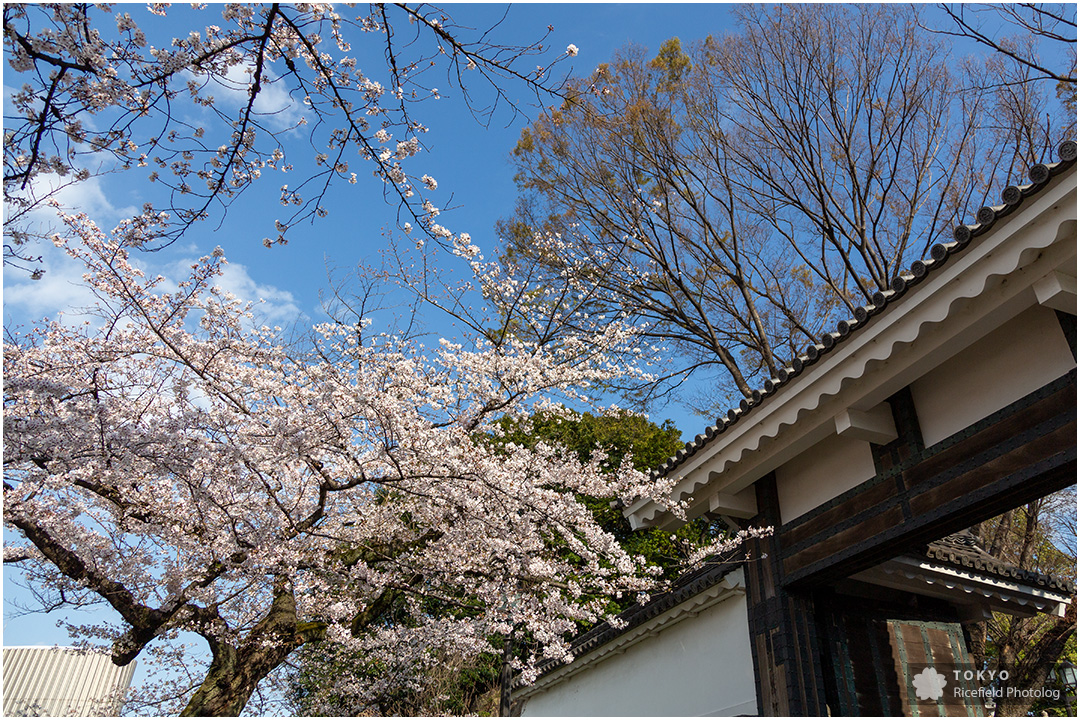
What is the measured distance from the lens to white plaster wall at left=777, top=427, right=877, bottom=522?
174 inches

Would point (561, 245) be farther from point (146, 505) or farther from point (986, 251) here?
point (986, 251)

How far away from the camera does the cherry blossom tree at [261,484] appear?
17.0 ft

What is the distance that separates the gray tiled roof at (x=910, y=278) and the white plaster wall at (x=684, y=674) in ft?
5.44

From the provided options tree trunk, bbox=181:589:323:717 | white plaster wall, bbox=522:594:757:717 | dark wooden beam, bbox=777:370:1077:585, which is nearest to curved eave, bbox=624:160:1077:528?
dark wooden beam, bbox=777:370:1077:585

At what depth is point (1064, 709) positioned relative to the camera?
10953 millimetres

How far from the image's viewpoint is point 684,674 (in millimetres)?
5863

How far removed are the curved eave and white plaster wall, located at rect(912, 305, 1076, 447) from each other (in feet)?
Answer: 0.58

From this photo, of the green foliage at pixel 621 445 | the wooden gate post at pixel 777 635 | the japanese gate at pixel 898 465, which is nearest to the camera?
the japanese gate at pixel 898 465

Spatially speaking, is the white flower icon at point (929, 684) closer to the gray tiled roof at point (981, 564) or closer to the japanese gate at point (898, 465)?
the japanese gate at point (898, 465)

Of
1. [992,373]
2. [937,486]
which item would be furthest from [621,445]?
[992,373]

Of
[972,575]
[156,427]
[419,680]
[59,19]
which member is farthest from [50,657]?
[972,575]

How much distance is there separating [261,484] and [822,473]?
5070mm

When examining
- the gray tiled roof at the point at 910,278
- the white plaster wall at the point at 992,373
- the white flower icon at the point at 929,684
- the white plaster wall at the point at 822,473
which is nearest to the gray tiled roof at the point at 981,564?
the white flower icon at the point at 929,684

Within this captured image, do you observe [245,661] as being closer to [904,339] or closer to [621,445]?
[904,339]
